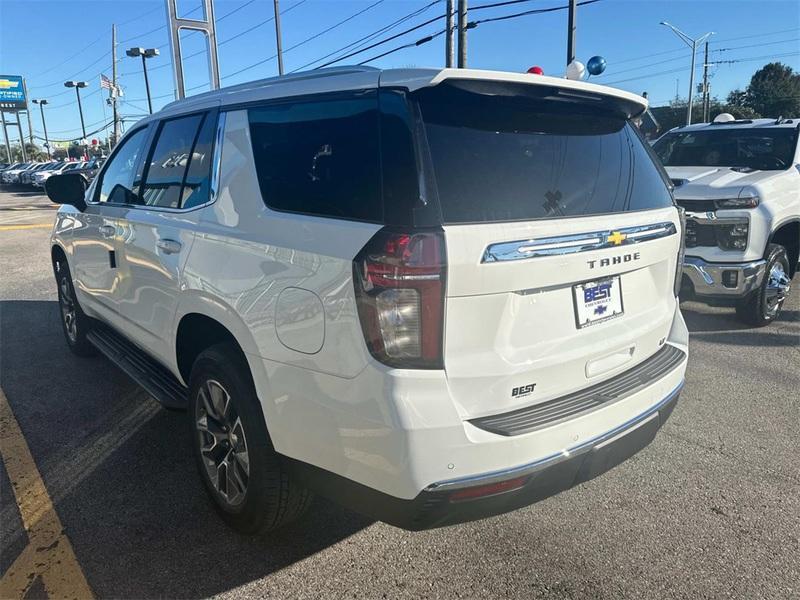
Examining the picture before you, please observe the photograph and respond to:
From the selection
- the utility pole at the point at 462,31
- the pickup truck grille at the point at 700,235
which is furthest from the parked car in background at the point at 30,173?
the pickup truck grille at the point at 700,235

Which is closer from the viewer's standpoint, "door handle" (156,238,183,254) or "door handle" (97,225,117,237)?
"door handle" (156,238,183,254)

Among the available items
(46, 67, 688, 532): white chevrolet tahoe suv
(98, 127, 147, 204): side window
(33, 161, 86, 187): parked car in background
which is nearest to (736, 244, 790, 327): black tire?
(46, 67, 688, 532): white chevrolet tahoe suv

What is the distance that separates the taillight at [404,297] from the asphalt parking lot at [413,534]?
3.53 feet

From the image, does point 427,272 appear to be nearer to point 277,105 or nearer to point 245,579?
A: point 277,105

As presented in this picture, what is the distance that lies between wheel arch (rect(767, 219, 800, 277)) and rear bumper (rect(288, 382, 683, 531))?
15.2ft

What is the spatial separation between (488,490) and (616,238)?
1.08 m

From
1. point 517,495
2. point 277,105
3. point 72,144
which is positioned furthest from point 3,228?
point 72,144

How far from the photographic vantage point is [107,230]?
158 inches

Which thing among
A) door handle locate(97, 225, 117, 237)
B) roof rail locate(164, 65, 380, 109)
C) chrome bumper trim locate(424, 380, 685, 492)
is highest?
roof rail locate(164, 65, 380, 109)

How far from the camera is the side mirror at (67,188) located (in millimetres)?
4430

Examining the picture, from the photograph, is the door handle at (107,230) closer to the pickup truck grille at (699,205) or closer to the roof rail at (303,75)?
the roof rail at (303,75)

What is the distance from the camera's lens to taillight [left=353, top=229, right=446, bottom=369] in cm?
195

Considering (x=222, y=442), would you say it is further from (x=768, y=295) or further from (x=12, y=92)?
(x=12, y=92)

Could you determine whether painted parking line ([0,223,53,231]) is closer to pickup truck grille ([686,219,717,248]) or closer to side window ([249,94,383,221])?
pickup truck grille ([686,219,717,248])
